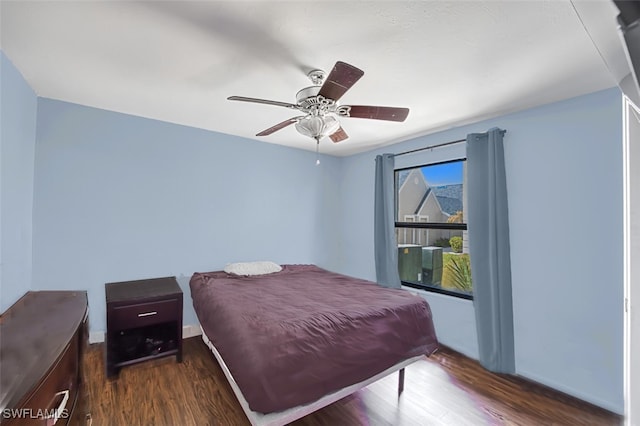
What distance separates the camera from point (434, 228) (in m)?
3.39

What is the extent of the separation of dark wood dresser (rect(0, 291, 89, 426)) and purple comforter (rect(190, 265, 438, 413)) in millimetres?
770

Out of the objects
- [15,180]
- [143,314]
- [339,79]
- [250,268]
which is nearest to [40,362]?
[143,314]

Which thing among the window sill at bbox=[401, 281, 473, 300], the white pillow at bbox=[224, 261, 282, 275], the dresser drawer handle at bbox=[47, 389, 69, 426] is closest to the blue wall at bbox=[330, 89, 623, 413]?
the window sill at bbox=[401, 281, 473, 300]

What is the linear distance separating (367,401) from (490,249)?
1713 mm

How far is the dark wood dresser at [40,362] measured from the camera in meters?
0.95

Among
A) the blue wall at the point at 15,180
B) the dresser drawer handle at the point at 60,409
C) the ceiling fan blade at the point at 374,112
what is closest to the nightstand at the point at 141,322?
the blue wall at the point at 15,180

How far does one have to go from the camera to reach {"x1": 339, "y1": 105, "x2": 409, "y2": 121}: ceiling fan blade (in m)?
1.83

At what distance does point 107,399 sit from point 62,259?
53.5 inches

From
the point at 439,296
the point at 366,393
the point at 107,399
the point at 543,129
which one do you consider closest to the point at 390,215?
the point at 439,296

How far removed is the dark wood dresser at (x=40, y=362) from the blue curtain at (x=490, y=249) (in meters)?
3.05

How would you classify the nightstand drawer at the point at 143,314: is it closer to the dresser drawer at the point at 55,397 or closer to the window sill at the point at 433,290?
the dresser drawer at the point at 55,397

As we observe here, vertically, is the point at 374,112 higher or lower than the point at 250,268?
higher

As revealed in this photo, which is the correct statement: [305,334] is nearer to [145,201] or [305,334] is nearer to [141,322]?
[141,322]

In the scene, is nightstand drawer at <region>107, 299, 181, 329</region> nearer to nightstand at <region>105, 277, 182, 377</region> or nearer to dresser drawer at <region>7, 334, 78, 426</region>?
nightstand at <region>105, 277, 182, 377</region>
